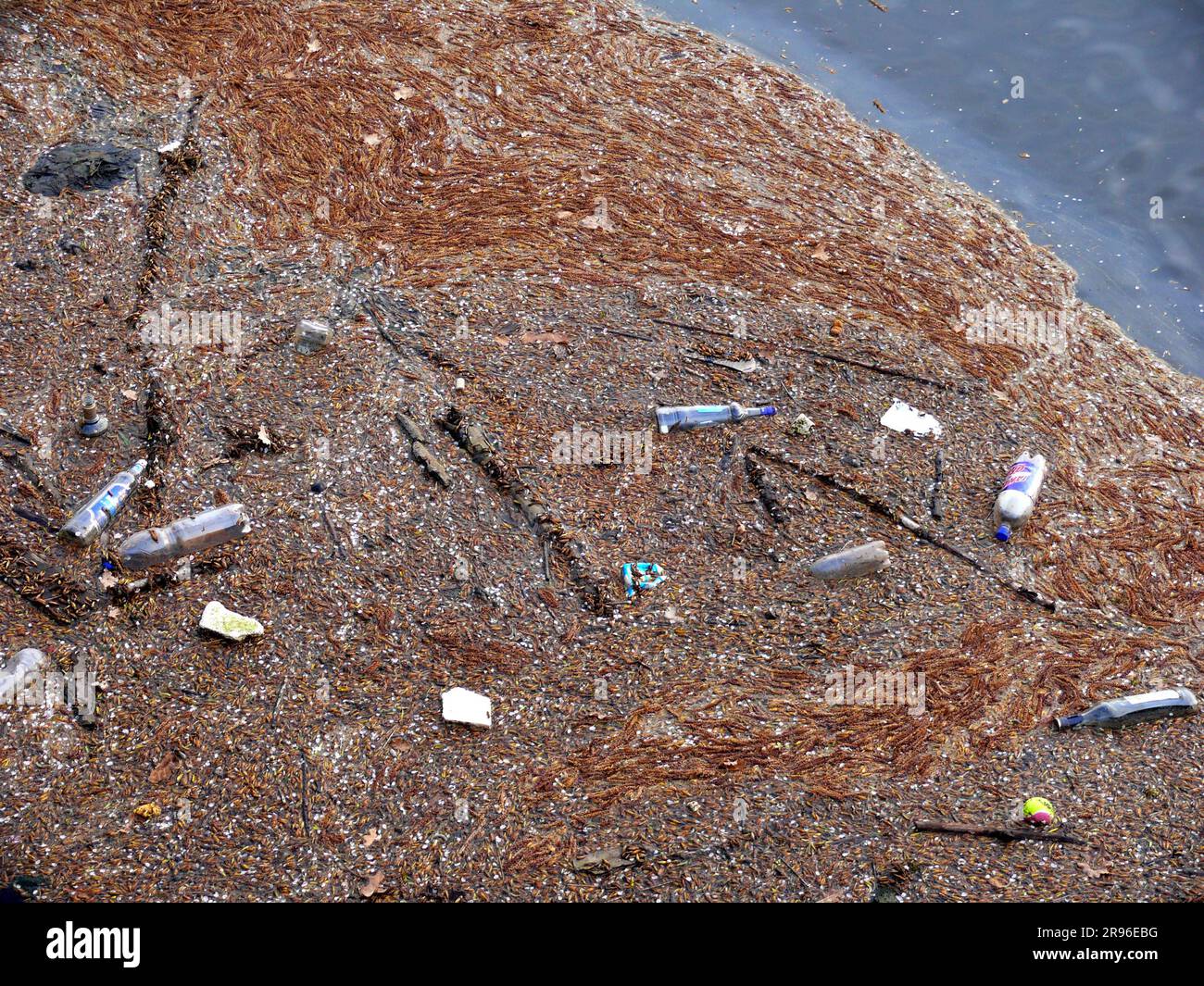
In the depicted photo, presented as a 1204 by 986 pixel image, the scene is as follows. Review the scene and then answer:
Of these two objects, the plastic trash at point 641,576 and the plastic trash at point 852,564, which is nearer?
the plastic trash at point 641,576

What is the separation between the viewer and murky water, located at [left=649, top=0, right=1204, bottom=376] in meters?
9.58

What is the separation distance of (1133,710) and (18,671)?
716 centimetres

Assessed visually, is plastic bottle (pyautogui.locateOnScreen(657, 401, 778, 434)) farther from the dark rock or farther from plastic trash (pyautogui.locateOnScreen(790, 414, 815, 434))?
the dark rock

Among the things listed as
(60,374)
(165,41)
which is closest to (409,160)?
(165,41)

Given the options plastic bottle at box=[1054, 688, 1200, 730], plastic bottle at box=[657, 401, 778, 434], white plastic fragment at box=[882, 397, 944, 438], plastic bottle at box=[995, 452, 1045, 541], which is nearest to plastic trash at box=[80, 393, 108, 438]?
plastic bottle at box=[657, 401, 778, 434]

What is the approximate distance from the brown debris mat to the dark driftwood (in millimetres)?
67

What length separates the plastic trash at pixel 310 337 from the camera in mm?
7312

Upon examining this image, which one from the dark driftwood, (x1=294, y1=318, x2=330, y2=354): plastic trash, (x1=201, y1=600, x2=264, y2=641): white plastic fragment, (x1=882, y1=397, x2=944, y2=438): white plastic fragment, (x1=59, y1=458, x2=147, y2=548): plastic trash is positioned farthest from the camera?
(x1=882, y1=397, x2=944, y2=438): white plastic fragment

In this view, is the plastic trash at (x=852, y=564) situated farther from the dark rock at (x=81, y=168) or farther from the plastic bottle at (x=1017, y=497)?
the dark rock at (x=81, y=168)

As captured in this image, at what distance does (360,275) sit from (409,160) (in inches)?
76.0

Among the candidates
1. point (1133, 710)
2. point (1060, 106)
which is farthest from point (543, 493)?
point (1060, 106)

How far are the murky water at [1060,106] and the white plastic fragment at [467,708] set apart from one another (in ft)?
25.2

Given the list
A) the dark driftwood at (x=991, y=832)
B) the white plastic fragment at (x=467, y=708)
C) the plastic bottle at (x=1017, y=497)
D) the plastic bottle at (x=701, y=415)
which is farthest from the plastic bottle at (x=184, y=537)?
the plastic bottle at (x=1017, y=497)
